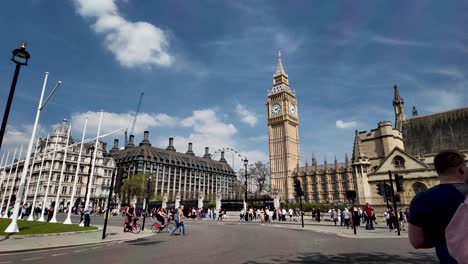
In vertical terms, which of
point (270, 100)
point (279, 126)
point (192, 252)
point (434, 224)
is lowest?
point (192, 252)

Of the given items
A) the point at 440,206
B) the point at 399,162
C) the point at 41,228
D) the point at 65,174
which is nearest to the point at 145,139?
the point at 65,174

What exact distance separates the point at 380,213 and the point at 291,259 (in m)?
28.8

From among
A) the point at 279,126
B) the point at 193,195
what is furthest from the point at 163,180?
the point at 279,126

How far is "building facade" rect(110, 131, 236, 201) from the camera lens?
10344cm

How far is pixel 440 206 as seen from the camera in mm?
2496

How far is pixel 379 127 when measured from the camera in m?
50.3

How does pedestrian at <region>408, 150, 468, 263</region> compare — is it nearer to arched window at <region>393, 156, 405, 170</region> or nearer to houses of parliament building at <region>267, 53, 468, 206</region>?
houses of parliament building at <region>267, 53, 468, 206</region>

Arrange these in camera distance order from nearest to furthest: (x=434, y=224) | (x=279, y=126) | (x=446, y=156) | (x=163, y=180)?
(x=434, y=224) < (x=446, y=156) < (x=279, y=126) < (x=163, y=180)

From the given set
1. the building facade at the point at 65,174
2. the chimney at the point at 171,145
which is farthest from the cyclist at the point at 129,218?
the chimney at the point at 171,145

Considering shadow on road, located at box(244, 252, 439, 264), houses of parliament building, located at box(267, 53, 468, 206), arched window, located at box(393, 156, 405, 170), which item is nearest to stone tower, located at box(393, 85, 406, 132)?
houses of parliament building, located at box(267, 53, 468, 206)

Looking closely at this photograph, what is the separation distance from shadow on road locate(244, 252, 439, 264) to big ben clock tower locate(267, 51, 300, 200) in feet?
262

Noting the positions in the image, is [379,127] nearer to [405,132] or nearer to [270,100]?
[405,132]

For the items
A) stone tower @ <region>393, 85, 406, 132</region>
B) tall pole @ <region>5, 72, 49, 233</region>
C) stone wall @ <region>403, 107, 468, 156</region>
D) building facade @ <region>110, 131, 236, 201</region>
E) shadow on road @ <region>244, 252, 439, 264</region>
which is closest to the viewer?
shadow on road @ <region>244, 252, 439, 264</region>

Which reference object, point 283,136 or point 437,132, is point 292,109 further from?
point 437,132
